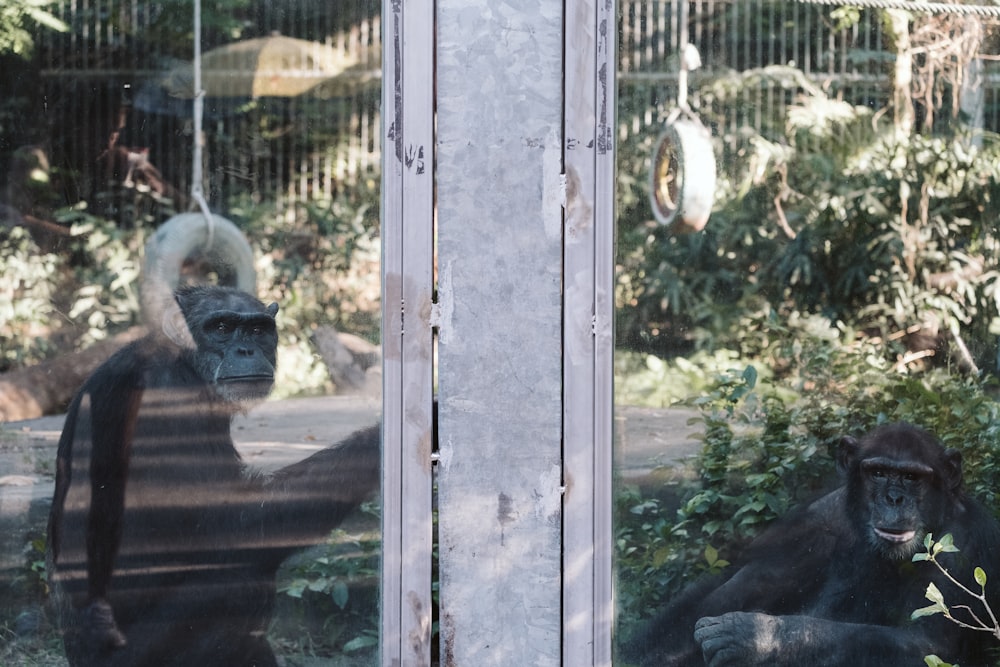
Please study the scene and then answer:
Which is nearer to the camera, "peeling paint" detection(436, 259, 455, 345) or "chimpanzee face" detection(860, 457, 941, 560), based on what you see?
"peeling paint" detection(436, 259, 455, 345)

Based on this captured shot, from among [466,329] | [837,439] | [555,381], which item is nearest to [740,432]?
[837,439]

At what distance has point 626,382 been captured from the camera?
3402mm

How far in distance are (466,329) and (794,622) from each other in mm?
1387

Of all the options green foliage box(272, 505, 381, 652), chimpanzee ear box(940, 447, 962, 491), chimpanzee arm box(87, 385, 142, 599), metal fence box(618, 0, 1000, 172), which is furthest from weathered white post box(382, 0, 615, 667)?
chimpanzee ear box(940, 447, 962, 491)

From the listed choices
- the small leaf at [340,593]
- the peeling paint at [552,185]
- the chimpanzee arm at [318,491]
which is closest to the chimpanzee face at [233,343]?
the chimpanzee arm at [318,491]

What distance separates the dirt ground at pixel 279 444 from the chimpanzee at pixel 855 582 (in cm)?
44

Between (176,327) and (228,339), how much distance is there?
0.59 ft

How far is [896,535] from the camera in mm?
3598

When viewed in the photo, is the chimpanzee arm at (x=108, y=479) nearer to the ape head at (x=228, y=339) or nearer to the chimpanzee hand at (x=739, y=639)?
the ape head at (x=228, y=339)

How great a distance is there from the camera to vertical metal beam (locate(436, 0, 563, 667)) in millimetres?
3148

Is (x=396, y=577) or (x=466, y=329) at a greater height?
(x=466, y=329)

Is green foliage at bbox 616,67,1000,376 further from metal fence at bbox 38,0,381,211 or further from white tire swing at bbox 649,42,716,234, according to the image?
metal fence at bbox 38,0,381,211

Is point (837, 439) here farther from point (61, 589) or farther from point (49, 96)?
point (49, 96)

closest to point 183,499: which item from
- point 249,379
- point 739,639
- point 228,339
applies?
point 249,379
